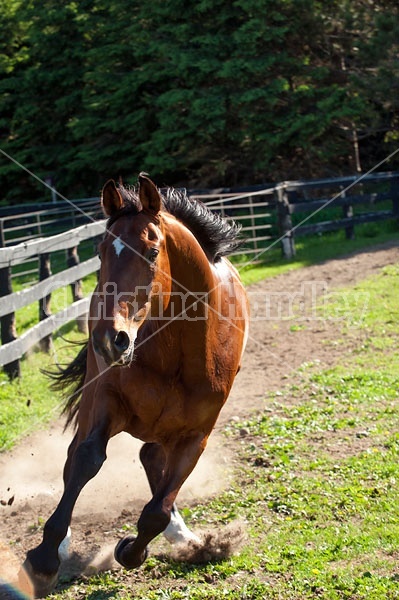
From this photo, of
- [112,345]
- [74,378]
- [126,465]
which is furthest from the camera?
[126,465]

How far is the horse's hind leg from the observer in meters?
4.75

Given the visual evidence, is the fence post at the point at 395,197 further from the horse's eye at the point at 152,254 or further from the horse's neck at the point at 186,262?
the horse's eye at the point at 152,254

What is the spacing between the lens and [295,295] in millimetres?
12195

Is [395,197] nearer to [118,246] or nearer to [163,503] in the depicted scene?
[163,503]

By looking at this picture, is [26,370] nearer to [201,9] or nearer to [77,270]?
[77,270]

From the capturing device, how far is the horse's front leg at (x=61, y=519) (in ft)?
11.8

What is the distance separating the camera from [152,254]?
12.4 feet

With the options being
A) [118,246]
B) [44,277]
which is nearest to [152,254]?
[118,246]

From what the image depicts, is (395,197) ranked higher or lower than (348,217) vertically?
higher

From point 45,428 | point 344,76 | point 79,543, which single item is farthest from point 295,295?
point 344,76

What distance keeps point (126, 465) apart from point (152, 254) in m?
3.08

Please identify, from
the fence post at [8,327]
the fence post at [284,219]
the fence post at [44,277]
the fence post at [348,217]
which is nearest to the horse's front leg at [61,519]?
the fence post at [8,327]

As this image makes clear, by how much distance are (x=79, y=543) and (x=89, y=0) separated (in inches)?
958

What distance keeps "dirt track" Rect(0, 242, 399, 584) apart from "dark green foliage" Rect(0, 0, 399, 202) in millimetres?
10789
